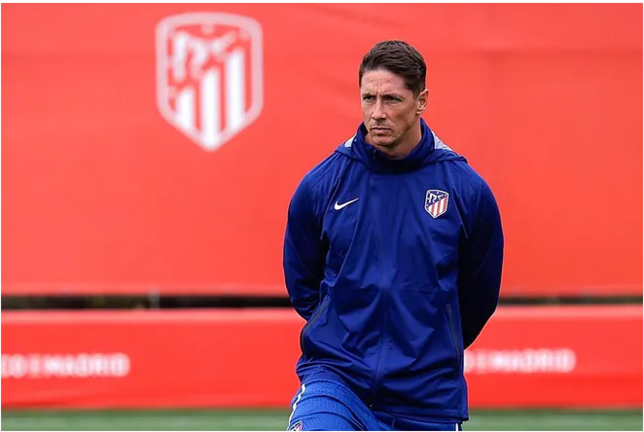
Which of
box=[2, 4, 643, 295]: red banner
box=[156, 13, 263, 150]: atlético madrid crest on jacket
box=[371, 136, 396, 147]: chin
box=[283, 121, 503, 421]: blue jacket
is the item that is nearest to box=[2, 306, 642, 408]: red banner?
box=[2, 4, 643, 295]: red banner

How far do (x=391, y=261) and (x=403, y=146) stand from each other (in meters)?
0.37

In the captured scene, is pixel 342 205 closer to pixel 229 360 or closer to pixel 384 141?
pixel 384 141

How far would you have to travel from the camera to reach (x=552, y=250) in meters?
8.52

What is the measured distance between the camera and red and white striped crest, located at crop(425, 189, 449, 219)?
358 centimetres

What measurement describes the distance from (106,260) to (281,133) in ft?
5.22

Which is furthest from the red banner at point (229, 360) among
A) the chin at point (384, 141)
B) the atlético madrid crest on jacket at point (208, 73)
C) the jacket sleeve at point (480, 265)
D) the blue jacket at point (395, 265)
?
the chin at point (384, 141)

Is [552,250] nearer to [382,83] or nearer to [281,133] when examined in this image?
[281,133]

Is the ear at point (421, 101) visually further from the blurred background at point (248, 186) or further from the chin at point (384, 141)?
the blurred background at point (248, 186)

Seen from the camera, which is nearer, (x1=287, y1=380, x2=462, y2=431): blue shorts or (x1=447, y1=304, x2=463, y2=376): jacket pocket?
(x1=287, y1=380, x2=462, y2=431): blue shorts

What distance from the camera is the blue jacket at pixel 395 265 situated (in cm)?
349

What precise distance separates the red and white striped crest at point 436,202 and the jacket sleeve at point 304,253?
1.22ft

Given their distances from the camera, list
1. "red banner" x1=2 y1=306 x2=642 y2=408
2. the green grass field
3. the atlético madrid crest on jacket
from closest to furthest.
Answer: the green grass field → "red banner" x1=2 y1=306 x2=642 y2=408 → the atlético madrid crest on jacket

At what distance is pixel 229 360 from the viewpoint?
829 centimetres

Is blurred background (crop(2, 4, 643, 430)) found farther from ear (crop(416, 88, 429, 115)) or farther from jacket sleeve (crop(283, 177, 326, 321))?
ear (crop(416, 88, 429, 115))
